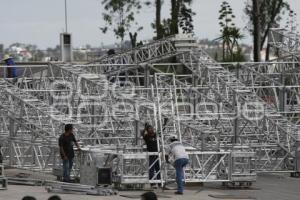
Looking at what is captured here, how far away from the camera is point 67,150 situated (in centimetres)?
2923

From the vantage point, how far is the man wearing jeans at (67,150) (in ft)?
95.7

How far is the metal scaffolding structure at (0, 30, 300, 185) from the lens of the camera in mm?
30078

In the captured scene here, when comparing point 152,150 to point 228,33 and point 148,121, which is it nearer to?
point 148,121

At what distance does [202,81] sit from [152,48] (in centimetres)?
504

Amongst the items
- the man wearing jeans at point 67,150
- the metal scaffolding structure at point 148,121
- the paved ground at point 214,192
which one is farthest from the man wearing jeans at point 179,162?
the man wearing jeans at point 67,150

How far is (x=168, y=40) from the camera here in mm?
49125

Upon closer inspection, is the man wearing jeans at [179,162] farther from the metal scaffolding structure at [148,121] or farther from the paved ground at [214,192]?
the metal scaffolding structure at [148,121]

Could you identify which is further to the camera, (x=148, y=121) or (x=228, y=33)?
(x=228, y=33)

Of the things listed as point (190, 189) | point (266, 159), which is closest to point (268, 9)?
point (266, 159)

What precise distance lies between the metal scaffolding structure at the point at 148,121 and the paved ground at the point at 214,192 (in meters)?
0.65

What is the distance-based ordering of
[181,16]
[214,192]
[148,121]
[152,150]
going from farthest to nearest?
[181,16] → [148,121] → [152,150] → [214,192]

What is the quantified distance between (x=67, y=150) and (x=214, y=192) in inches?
187

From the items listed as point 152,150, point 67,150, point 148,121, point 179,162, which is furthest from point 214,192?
point 148,121

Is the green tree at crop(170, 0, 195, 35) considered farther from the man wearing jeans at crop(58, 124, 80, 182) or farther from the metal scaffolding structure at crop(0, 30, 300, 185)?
the man wearing jeans at crop(58, 124, 80, 182)
